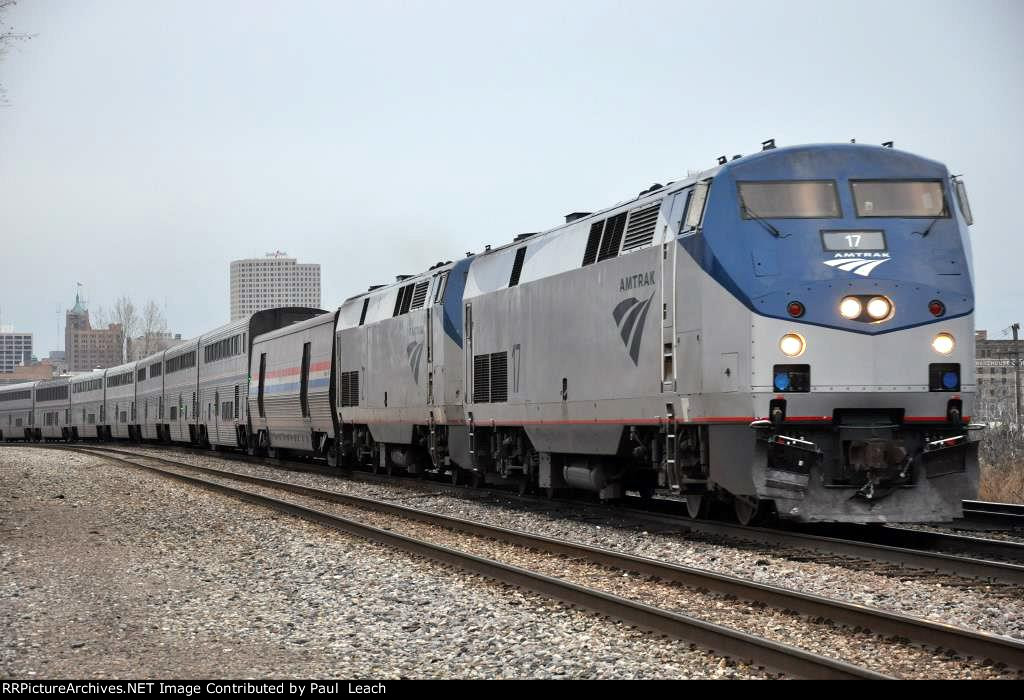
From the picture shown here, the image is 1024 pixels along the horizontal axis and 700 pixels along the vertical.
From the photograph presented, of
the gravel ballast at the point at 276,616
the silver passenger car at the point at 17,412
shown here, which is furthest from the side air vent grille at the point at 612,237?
the silver passenger car at the point at 17,412

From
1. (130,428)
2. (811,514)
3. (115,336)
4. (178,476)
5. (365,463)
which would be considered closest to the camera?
(811,514)

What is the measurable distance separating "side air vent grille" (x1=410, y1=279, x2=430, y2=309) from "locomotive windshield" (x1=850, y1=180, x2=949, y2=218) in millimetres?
11410

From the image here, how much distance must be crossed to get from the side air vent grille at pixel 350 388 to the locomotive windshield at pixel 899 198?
51.5ft

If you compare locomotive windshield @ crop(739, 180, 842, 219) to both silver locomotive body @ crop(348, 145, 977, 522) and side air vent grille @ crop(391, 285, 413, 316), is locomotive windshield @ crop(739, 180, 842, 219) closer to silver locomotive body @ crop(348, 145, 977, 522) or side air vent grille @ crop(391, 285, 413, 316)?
silver locomotive body @ crop(348, 145, 977, 522)

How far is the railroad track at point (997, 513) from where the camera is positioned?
12984 mm

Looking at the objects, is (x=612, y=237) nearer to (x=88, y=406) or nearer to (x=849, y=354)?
(x=849, y=354)

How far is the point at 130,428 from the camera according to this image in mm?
57156

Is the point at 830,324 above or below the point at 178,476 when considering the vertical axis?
above

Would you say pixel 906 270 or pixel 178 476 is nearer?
pixel 906 270

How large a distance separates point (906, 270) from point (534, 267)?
6.77 metres

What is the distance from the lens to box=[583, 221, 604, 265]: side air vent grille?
1494 cm

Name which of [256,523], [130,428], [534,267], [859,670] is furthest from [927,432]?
[130,428]

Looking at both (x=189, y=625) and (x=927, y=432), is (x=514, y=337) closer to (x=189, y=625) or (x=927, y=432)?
(x=927, y=432)

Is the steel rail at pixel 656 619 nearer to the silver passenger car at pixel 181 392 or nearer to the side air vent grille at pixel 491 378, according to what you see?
the side air vent grille at pixel 491 378
